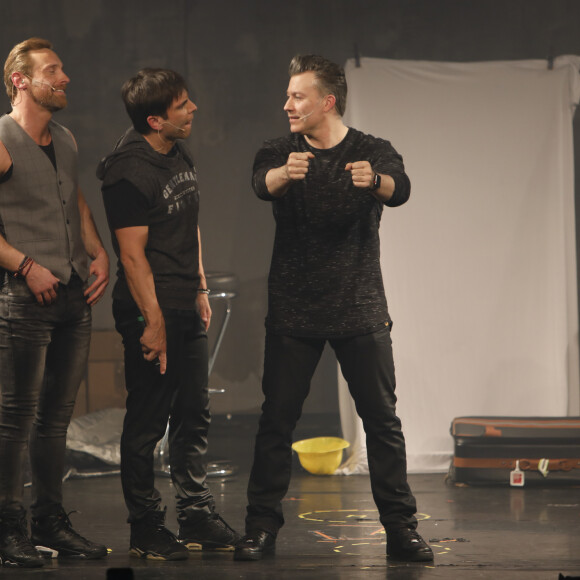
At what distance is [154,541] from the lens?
9.41 ft

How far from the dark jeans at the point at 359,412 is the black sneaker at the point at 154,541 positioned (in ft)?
0.75

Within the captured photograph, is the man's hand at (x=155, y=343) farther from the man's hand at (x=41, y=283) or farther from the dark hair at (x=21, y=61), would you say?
the dark hair at (x=21, y=61)

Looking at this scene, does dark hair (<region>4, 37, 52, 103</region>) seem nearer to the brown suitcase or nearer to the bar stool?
the bar stool

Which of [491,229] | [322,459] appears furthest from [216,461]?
[491,229]

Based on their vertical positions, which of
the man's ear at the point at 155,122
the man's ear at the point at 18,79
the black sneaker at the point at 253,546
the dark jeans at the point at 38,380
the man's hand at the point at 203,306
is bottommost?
→ the black sneaker at the point at 253,546

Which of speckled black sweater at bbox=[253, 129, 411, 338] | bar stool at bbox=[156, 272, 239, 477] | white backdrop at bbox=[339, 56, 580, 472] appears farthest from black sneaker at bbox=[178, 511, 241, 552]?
white backdrop at bbox=[339, 56, 580, 472]

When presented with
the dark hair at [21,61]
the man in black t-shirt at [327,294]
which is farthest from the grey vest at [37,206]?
the man in black t-shirt at [327,294]

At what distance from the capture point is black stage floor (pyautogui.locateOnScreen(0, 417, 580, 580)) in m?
2.72

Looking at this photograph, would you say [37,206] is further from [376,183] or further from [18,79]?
[376,183]

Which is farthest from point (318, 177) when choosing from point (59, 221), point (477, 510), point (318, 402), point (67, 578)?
point (318, 402)

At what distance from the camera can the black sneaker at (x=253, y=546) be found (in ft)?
9.37

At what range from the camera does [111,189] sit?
2.78 meters

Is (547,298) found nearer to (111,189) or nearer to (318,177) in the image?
(318,177)

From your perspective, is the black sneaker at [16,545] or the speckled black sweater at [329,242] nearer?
the black sneaker at [16,545]
